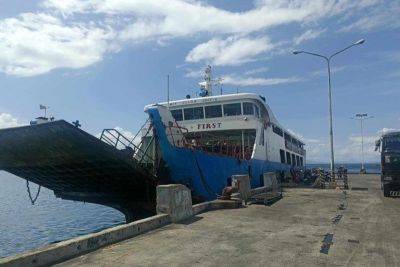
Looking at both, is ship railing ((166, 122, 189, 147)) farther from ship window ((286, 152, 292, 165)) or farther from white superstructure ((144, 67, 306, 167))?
ship window ((286, 152, 292, 165))

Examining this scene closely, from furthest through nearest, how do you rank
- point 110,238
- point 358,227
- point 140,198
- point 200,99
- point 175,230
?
point 200,99, point 140,198, point 358,227, point 175,230, point 110,238

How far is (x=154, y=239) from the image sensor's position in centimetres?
941

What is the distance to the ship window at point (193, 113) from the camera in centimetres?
2605

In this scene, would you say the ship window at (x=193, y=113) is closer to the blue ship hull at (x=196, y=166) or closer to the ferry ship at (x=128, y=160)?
the ferry ship at (x=128, y=160)

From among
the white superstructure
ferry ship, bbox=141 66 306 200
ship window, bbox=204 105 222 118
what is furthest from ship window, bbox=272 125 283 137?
ship window, bbox=204 105 222 118

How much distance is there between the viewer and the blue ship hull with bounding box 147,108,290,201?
1656 cm

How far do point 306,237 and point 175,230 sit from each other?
328cm

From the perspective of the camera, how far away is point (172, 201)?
11.7m

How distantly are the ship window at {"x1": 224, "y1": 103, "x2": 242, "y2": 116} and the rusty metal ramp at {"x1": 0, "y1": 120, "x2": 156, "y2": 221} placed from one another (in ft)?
31.7

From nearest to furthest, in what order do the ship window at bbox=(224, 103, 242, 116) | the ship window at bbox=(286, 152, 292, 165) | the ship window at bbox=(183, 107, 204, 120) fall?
1. the ship window at bbox=(224, 103, 242, 116)
2. the ship window at bbox=(183, 107, 204, 120)
3. the ship window at bbox=(286, 152, 292, 165)

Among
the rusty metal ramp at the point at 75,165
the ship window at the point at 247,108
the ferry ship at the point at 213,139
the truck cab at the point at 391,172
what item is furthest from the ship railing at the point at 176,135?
the truck cab at the point at 391,172

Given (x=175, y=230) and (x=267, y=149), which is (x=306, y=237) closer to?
(x=175, y=230)

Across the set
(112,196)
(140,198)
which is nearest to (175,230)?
(140,198)

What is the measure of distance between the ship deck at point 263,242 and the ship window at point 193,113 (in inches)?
494
